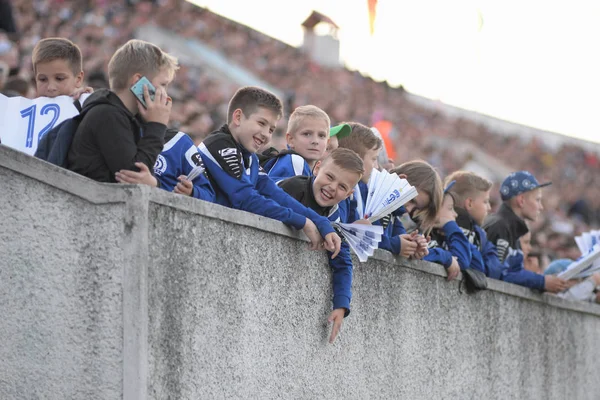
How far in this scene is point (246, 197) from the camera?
5070 millimetres

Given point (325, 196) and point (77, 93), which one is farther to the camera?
point (325, 196)

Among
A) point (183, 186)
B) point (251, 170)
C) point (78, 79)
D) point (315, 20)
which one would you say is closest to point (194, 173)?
point (183, 186)

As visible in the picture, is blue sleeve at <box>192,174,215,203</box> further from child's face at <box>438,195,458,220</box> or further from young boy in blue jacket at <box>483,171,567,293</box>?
young boy in blue jacket at <box>483,171,567,293</box>

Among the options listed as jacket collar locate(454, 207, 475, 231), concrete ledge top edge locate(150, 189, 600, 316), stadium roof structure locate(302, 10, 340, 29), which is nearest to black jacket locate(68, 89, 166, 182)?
concrete ledge top edge locate(150, 189, 600, 316)

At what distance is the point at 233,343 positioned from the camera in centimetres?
447

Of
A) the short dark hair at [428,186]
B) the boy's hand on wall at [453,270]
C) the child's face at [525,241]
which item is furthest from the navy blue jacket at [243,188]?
the child's face at [525,241]

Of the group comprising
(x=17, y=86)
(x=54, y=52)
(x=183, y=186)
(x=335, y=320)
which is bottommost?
(x=335, y=320)

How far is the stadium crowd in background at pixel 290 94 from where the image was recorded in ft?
40.9

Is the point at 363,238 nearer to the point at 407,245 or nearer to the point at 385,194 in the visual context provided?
the point at 385,194

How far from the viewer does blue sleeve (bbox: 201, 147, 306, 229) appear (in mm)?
4996

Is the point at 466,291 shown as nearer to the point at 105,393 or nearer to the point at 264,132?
the point at 264,132

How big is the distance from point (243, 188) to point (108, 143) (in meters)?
1.01

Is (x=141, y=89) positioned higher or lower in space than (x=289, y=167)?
lower

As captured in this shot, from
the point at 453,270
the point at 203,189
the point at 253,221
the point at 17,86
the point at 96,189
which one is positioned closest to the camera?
the point at 96,189
